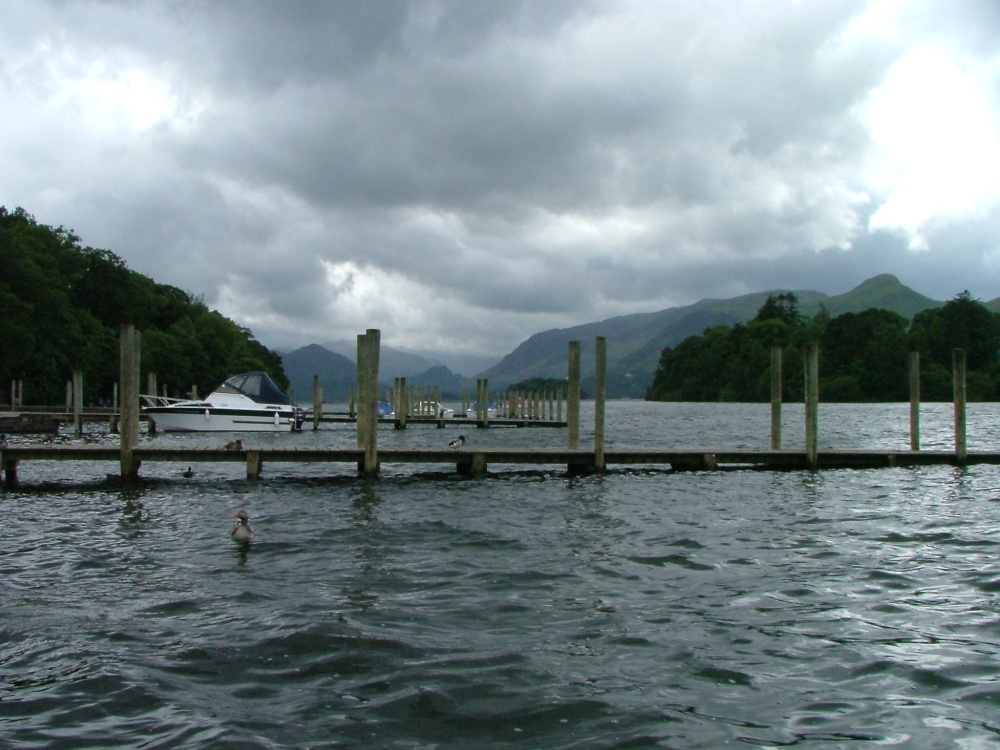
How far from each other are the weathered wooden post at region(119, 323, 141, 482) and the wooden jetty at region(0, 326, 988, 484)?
0.03 meters

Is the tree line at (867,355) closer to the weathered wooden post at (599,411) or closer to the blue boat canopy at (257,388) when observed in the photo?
the blue boat canopy at (257,388)

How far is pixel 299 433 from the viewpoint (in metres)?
53.2

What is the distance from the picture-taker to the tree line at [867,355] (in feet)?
420

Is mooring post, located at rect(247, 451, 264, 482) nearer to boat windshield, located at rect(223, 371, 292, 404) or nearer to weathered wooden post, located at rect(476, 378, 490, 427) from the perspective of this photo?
boat windshield, located at rect(223, 371, 292, 404)

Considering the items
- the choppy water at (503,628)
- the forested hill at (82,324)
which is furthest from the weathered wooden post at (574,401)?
the forested hill at (82,324)

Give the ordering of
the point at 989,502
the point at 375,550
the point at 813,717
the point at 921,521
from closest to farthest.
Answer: the point at 813,717 → the point at 375,550 → the point at 921,521 → the point at 989,502

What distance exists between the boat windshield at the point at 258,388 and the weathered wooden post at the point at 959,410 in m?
36.2

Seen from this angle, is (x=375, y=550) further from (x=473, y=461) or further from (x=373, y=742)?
(x=473, y=461)

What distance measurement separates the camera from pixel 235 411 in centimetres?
4931

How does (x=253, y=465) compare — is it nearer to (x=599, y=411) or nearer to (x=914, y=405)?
(x=599, y=411)

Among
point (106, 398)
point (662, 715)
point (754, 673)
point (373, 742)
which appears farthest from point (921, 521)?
point (106, 398)

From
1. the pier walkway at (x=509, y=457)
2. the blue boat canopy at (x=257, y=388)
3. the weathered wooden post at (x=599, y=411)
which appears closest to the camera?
the pier walkway at (x=509, y=457)

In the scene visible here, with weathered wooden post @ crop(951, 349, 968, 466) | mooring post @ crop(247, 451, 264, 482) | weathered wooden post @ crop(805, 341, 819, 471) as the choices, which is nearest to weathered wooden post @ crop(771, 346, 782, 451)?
weathered wooden post @ crop(805, 341, 819, 471)

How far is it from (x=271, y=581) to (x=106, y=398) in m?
85.6
